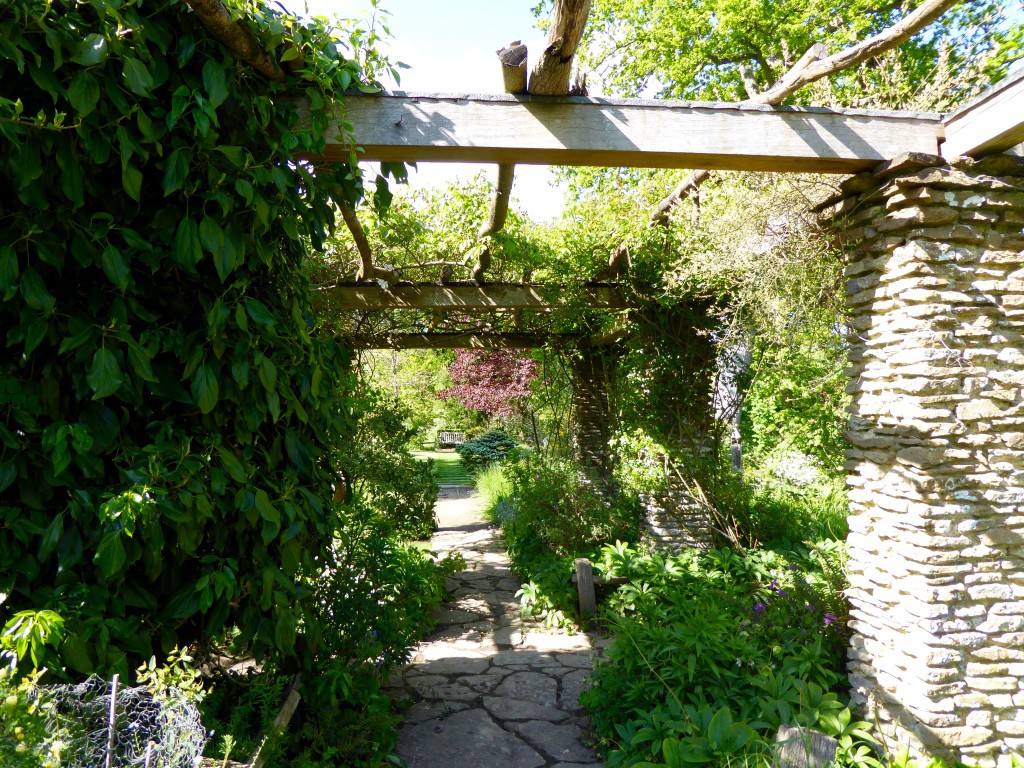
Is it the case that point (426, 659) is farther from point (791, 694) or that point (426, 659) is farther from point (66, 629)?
point (66, 629)

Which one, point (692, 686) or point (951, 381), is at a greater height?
point (951, 381)

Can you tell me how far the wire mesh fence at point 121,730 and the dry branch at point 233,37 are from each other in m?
1.82

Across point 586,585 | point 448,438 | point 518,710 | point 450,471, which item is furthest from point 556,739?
point 448,438

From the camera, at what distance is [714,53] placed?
36.8ft

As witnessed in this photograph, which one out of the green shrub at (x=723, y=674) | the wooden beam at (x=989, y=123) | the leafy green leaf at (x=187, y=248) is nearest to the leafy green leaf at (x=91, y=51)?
the leafy green leaf at (x=187, y=248)

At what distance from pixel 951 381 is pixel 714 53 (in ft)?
34.1

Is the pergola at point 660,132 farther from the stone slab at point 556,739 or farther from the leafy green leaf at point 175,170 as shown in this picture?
the stone slab at point 556,739

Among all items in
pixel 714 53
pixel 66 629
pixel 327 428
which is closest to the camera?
pixel 66 629

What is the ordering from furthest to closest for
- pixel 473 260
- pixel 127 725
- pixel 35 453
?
pixel 473 260
pixel 35 453
pixel 127 725

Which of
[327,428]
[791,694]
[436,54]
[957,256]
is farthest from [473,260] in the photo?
[791,694]

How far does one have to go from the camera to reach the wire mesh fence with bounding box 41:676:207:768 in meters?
1.39

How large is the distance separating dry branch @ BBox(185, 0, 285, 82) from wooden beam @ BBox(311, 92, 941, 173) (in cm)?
36

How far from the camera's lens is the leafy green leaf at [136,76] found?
5.71 ft

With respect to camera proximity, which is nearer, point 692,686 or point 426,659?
point 692,686
